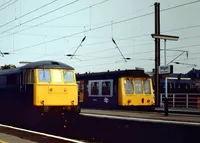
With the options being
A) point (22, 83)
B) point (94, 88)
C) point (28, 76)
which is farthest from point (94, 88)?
point (28, 76)

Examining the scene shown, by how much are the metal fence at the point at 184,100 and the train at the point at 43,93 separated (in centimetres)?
1503

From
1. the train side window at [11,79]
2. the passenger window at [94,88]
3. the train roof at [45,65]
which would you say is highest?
the train roof at [45,65]

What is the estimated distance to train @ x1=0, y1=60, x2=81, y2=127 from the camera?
16.5m

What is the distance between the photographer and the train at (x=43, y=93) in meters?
16.5

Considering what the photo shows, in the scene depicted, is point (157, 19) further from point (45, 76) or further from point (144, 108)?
point (45, 76)

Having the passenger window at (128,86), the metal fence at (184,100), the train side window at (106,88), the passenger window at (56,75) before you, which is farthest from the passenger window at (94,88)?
the passenger window at (56,75)

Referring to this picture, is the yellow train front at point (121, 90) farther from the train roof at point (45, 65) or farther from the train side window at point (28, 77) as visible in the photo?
the train side window at point (28, 77)

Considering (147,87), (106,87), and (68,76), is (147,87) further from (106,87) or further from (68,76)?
(68,76)

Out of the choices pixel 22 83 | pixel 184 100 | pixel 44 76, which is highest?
pixel 44 76

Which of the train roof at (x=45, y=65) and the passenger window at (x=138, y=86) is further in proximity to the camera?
the passenger window at (x=138, y=86)

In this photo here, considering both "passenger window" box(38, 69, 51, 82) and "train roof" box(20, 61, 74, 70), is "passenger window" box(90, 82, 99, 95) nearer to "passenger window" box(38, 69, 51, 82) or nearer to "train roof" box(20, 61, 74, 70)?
"train roof" box(20, 61, 74, 70)

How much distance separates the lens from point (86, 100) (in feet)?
94.9

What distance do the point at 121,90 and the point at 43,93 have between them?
370 inches

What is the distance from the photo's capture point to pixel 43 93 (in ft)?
54.6
